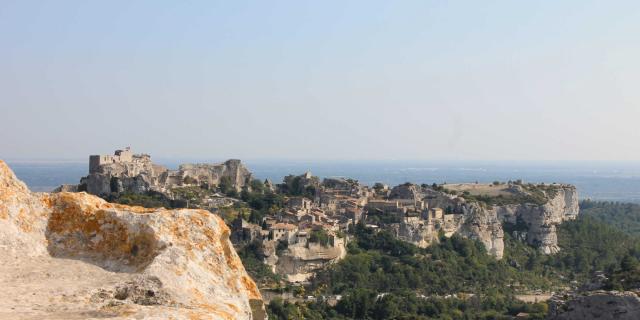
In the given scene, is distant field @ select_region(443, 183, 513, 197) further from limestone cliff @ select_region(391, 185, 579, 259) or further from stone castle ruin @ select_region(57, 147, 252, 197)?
stone castle ruin @ select_region(57, 147, 252, 197)

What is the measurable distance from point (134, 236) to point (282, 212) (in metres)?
48.8

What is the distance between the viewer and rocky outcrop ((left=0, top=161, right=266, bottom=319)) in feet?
13.3

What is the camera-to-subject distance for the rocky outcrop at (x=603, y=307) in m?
25.0

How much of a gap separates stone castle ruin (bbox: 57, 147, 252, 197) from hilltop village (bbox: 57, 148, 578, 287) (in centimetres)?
8

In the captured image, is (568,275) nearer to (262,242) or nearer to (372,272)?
(372,272)

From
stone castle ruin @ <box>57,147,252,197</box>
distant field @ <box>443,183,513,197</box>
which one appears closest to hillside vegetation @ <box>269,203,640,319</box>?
distant field @ <box>443,183,513,197</box>

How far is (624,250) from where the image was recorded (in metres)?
60.3

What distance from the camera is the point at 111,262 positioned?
464 centimetres

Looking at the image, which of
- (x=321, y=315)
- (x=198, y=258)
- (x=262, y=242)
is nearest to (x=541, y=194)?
(x=262, y=242)

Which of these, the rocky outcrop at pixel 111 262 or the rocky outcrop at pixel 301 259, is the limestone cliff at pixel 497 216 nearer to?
the rocky outcrop at pixel 301 259

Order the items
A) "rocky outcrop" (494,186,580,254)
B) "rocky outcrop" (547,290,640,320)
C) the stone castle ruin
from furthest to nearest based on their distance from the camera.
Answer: "rocky outcrop" (494,186,580,254) → the stone castle ruin → "rocky outcrop" (547,290,640,320)

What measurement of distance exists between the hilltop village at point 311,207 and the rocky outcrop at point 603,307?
1946 cm

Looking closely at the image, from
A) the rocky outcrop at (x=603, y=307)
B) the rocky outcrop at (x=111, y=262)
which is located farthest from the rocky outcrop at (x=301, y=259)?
the rocky outcrop at (x=111, y=262)

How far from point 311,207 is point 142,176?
1215 cm
